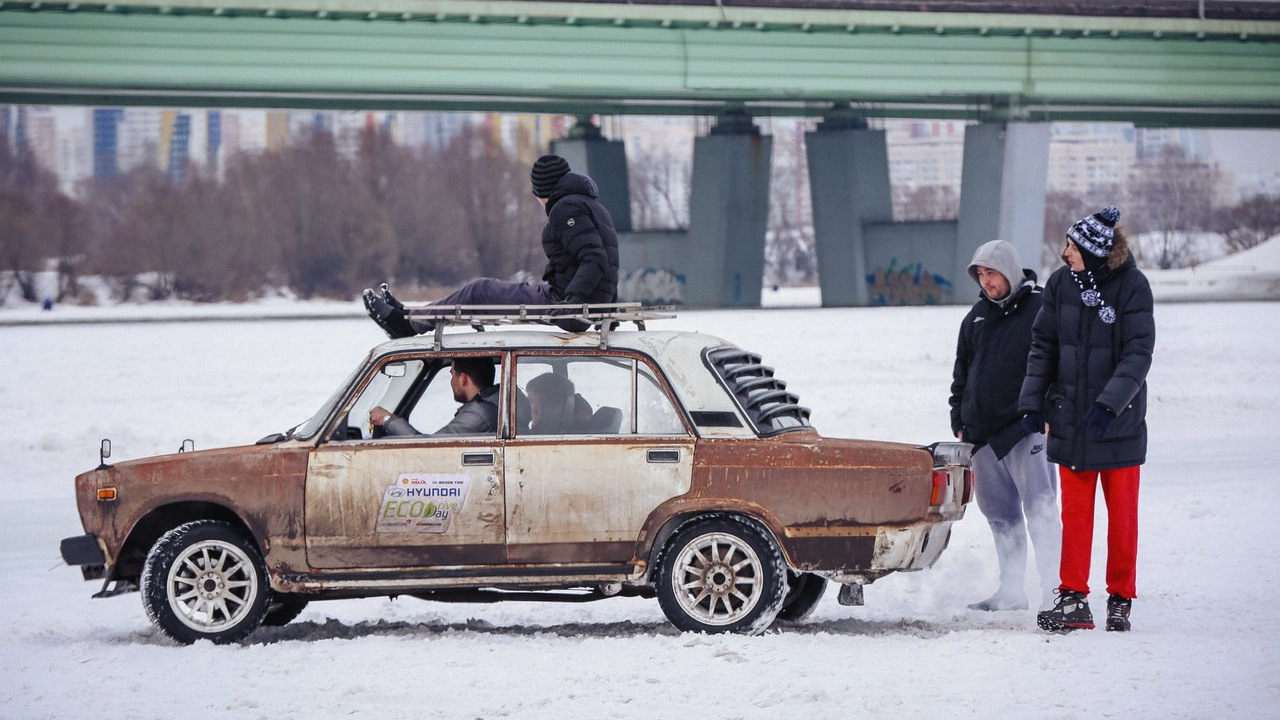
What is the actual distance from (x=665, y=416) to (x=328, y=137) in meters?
92.0

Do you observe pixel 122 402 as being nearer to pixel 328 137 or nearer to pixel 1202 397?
pixel 1202 397

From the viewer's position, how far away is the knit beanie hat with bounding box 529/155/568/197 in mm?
9320

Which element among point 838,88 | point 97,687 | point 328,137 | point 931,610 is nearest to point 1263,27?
point 838,88

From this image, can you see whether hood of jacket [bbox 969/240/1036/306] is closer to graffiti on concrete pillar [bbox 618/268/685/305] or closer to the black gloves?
the black gloves

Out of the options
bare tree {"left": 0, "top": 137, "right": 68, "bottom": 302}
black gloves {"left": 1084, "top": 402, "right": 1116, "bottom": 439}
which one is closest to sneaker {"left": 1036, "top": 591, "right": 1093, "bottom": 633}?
black gloves {"left": 1084, "top": 402, "right": 1116, "bottom": 439}

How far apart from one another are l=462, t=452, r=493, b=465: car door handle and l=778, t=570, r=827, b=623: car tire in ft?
5.38

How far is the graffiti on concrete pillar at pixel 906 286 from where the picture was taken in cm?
5047

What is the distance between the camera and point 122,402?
2205 cm

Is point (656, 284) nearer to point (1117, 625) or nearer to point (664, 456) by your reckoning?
point (664, 456)

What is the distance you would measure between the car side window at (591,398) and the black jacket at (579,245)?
2.99ft

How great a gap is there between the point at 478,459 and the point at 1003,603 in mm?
2774

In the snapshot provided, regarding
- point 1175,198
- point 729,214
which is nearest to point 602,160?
point 729,214

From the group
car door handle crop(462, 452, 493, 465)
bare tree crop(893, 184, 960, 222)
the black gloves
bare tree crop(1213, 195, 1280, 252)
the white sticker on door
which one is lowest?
the white sticker on door

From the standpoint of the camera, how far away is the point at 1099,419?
7699mm
